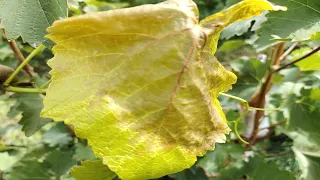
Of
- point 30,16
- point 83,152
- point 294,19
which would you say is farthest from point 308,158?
point 30,16

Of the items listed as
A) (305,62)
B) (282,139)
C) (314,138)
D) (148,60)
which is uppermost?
(148,60)

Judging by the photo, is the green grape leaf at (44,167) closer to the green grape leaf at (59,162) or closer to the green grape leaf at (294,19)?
the green grape leaf at (59,162)

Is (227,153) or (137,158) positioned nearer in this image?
(137,158)

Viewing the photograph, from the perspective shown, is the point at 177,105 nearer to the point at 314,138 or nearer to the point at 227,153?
the point at 314,138

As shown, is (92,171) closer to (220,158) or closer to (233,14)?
(233,14)

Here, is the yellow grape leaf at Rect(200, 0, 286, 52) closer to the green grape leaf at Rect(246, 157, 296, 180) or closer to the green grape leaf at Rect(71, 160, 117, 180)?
the green grape leaf at Rect(71, 160, 117, 180)

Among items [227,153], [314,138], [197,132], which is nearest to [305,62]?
[314,138]
